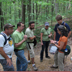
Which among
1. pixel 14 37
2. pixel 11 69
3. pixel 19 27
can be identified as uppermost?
pixel 19 27

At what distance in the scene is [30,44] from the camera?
3.68 meters

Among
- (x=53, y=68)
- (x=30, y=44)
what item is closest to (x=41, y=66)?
(x=53, y=68)

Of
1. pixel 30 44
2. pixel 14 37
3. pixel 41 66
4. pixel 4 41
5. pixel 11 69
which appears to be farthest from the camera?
pixel 41 66

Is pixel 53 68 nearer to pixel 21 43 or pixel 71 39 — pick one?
pixel 21 43

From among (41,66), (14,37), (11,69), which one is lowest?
(41,66)

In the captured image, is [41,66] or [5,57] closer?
[5,57]

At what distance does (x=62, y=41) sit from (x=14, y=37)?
154 cm

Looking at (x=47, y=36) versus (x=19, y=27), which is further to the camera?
(x=47, y=36)

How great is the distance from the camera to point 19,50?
288 cm

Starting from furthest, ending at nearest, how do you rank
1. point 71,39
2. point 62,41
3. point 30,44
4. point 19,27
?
point 71,39, point 30,44, point 19,27, point 62,41

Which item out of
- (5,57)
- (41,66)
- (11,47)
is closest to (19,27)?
(11,47)

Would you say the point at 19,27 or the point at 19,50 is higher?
the point at 19,27

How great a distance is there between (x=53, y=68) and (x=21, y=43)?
211cm

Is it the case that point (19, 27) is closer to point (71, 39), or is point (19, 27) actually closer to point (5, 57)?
point (5, 57)
